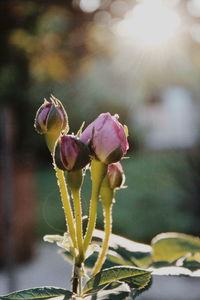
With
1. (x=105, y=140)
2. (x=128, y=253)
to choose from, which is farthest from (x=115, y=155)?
(x=128, y=253)

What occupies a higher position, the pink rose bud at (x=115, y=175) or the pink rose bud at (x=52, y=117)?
the pink rose bud at (x=52, y=117)

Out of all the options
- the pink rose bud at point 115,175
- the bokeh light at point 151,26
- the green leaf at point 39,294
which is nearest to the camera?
the green leaf at point 39,294

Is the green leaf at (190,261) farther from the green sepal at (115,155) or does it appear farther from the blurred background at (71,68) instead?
the blurred background at (71,68)

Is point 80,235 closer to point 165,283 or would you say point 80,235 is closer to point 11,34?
point 165,283

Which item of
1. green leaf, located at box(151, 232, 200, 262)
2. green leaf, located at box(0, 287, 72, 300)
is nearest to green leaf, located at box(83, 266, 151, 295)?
green leaf, located at box(0, 287, 72, 300)

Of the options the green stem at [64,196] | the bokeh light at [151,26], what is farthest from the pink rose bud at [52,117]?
the bokeh light at [151,26]

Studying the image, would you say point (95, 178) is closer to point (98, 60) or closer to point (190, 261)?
point (190, 261)
